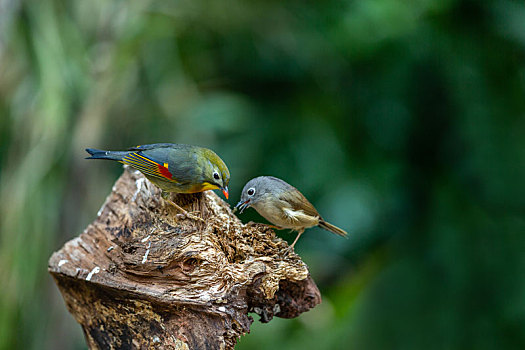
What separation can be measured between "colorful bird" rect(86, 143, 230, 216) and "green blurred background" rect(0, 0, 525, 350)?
7.70ft

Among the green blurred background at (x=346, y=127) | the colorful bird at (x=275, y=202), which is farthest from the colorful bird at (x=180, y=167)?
the green blurred background at (x=346, y=127)

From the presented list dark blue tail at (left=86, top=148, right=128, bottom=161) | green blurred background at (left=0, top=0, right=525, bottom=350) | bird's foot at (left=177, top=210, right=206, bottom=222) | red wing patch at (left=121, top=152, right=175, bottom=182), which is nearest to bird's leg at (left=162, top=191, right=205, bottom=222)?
bird's foot at (left=177, top=210, right=206, bottom=222)

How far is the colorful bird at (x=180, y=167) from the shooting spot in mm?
2080

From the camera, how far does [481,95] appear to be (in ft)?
17.5

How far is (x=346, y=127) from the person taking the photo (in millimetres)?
5473

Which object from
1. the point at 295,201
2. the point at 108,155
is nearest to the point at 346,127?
the point at 295,201

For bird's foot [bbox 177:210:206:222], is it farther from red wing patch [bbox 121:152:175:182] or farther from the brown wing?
the brown wing

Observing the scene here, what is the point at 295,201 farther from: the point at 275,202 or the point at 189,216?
the point at 189,216

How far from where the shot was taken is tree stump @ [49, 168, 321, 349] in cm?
186

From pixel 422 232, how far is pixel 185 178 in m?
3.99

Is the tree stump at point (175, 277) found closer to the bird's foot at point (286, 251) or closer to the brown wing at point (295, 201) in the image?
the bird's foot at point (286, 251)

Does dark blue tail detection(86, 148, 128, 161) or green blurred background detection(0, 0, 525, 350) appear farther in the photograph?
green blurred background detection(0, 0, 525, 350)

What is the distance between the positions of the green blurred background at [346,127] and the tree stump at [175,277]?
2.23m

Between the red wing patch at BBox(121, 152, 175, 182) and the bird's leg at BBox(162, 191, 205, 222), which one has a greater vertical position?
the red wing patch at BBox(121, 152, 175, 182)
